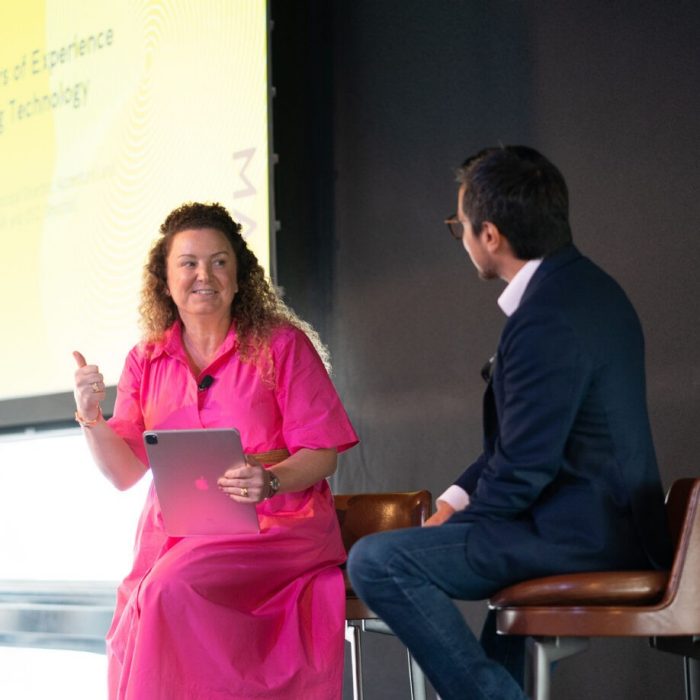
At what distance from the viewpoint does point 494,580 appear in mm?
1854

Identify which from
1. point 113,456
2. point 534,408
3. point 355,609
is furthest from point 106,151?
point 534,408

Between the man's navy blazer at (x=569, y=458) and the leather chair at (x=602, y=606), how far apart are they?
0.05m

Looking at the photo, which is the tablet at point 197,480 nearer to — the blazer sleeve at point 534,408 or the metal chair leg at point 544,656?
the blazer sleeve at point 534,408

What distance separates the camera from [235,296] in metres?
2.71

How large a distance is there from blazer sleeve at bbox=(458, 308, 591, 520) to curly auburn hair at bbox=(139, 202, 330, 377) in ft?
2.93

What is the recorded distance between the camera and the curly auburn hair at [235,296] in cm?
266

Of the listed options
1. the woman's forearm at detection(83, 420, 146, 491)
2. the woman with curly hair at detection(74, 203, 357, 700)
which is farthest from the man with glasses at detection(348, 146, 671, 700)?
the woman's forearm at detection(83, 420, 146, 491)

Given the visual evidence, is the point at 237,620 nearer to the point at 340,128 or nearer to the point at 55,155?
the point at 340,128

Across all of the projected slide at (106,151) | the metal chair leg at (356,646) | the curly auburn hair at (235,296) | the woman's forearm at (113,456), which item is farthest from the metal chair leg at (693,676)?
the projected slide at (106,151)

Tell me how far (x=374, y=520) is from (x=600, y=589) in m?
0.91

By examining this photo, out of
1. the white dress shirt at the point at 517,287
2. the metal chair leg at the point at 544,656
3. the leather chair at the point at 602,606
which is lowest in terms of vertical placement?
the metal chair leg at the point at 544,656

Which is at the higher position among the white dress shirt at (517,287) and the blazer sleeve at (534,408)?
the white dress shirt at (517,287)

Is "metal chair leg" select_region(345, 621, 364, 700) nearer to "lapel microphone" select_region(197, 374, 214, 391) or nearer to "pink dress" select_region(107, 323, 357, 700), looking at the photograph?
"pink dress" select_region(107, 323, 357, 700)

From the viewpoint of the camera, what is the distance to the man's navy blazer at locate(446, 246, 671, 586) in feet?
5.94
